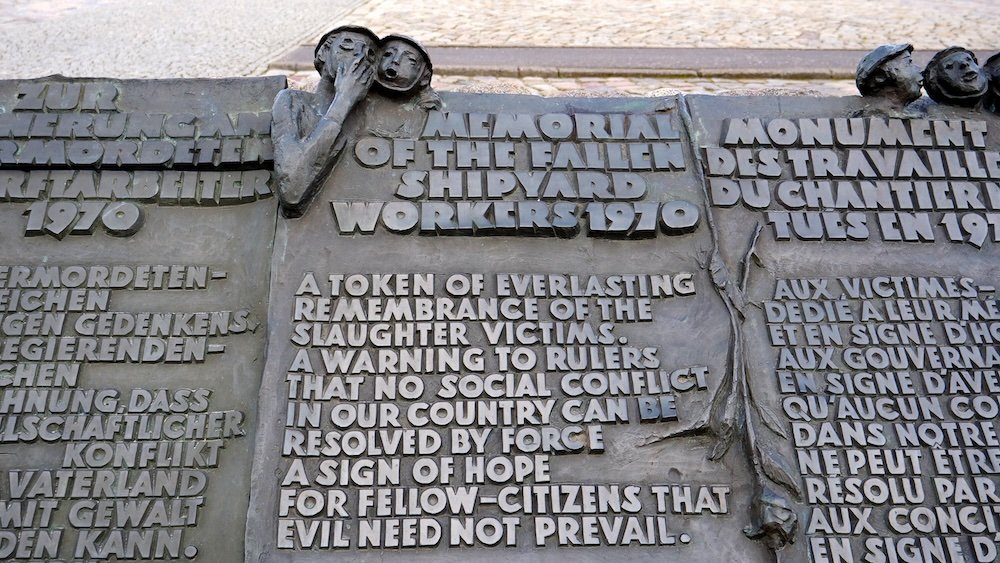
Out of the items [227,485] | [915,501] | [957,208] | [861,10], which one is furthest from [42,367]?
[861,10]

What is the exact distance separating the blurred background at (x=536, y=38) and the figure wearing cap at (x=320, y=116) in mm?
2541

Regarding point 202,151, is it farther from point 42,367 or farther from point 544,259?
point 544,259

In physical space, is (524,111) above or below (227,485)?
above

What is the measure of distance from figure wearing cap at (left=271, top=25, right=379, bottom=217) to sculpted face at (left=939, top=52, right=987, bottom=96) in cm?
341

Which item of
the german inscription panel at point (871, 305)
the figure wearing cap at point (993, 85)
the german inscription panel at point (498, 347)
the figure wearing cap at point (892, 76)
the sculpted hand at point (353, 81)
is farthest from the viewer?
the figure wearing cap at point (993, 85)

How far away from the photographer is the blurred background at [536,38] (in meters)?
7.91

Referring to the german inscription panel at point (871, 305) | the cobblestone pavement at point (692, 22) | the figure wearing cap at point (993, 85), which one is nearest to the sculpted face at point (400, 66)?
the german inscription panel at point (871, 305)

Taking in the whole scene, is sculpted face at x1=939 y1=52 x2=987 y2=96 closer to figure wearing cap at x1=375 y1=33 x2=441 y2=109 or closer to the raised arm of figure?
figure wearing cap at x1=375 y1=33 x2=441 y2=109

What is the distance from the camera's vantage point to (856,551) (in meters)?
3.98

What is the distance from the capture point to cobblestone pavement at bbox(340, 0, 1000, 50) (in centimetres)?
886

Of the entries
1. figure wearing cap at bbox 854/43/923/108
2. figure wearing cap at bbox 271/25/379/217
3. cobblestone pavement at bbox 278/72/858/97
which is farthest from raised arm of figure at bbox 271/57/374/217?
figure wearing cap at bbox 854/43/923/108

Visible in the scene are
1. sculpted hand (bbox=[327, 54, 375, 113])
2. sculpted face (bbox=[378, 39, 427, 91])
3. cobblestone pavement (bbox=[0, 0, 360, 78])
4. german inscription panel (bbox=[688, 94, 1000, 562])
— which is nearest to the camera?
german inscription panel (bbox=[688, 94, 1000, 562])

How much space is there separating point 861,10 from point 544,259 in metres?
6.97

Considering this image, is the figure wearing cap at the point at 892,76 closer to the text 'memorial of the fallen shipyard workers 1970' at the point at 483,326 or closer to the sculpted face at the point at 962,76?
the sculpted face at the point at 962,76
